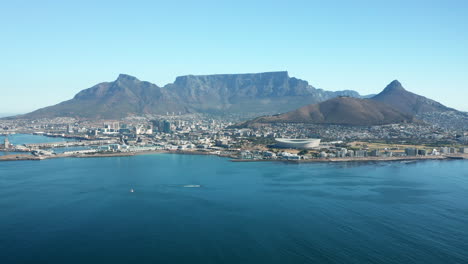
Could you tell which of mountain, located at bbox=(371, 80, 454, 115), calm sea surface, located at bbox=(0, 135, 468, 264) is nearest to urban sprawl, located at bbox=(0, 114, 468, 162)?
calm sea surface, located at bbox=(0, 135, 468, 264)

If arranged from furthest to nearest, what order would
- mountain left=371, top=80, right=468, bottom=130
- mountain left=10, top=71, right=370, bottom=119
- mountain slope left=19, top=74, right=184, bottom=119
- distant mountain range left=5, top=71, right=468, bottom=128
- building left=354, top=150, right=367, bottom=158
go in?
mountain left=10, top=71, right=370, bottom=119, mountain slope left=19, top=74, right=184, bottom=119, mountain left=371, top=80, right=468, bottom=130, distant mountain range left=5, top=71, right=468, bottom=128, building left=354, top=150, right=367, bottom=158

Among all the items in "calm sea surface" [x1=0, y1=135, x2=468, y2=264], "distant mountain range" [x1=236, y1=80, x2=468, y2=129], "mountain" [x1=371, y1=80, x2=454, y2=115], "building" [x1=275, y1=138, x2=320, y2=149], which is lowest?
"calm sea surface" [x1=0, y1=135, x2=468, y2=264]

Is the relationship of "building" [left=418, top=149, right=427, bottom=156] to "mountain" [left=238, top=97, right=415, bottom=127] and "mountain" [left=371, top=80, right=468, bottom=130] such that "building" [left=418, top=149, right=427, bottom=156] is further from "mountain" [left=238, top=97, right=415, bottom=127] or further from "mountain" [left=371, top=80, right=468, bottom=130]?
"mountain" [left=371, top=80, right=468, bottom=130]

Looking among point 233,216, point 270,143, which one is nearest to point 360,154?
point 270,143

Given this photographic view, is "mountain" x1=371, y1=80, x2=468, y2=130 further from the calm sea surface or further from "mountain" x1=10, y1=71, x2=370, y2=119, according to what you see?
the calm sea surface

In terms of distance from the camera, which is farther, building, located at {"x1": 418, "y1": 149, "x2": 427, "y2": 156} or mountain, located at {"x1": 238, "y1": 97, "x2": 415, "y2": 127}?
mountain, located at {"x1": 238, "y1": 97, "x2": 415, "y2": 127}

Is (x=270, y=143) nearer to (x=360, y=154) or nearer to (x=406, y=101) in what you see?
(x=360, y=154)

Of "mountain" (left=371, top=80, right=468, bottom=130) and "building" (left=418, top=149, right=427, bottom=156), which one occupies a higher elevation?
"mountain" (left=371, top=80, right=468, bottom=130)

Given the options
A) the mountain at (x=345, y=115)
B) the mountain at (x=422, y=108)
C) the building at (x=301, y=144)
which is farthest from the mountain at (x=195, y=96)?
the building at (x=301, y=144)

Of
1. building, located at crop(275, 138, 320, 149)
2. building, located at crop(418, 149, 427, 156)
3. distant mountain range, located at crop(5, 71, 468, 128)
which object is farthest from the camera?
distant mountain range, located at crop(5, 71, 468, 128)

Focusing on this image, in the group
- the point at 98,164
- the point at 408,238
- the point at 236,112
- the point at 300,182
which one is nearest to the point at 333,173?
the point at 300,182
